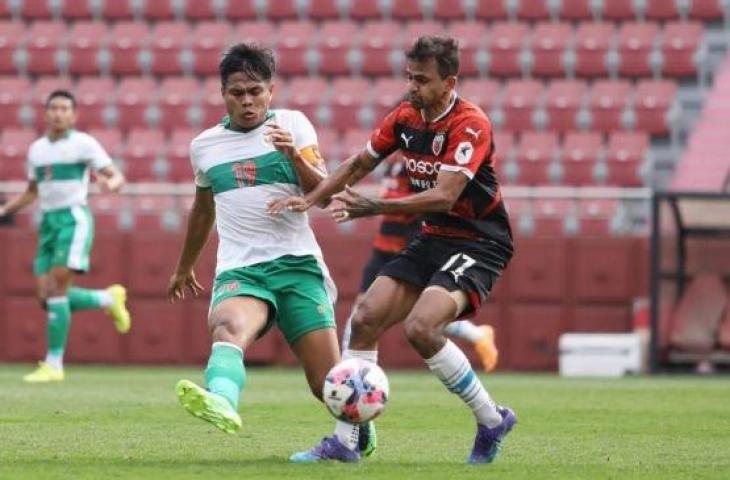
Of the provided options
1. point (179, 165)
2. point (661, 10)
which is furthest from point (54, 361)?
point (661, 10)

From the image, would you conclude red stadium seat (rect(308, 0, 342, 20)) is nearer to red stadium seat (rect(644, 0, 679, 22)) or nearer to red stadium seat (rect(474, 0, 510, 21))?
red stadium seat (rect(474, 0, 510, 21))

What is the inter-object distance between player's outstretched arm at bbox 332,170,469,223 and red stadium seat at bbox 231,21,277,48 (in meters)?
17.0

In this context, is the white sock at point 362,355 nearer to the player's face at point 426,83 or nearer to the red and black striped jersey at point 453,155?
the red and black striped jersey at point 453,155

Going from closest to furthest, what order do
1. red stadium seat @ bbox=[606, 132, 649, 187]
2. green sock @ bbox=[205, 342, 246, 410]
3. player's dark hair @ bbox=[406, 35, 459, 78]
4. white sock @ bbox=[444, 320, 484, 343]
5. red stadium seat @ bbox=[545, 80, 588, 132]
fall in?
A: green sock @ bbox=[205, 342, 246, 410], player's dark hair @ bbox=[406, 35, 459, 78], white sock @ bbox=[444, 320, 484, 343], red stadium seat @ bbox=[606, 132, 649, 187], red stadium seat @ bbox=[545, 80, 588, 132]

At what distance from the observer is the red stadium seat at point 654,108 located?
2291cm

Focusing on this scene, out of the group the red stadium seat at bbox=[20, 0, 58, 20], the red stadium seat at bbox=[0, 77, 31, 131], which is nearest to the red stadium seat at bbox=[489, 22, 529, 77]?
the red stadium seat at bbox=[0, 77, 31, 131]

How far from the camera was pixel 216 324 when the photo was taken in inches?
300

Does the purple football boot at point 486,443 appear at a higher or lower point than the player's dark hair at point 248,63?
lower

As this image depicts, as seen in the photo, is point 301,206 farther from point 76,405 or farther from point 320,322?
point 76,405

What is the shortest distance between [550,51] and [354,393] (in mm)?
16911

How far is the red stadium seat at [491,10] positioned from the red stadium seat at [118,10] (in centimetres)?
523

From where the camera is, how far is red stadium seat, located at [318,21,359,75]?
24344mm

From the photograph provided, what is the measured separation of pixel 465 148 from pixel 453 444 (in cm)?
192

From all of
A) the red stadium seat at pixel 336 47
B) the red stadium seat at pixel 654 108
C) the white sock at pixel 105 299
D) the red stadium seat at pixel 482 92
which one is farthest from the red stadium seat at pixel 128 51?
the white sock at pixel 105 299
